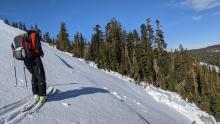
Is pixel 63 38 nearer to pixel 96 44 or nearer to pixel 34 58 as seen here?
pixel 96 44

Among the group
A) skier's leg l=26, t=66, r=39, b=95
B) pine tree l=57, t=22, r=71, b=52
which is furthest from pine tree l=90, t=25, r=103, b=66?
skier's leg l=26, t=66, r=39, b=95

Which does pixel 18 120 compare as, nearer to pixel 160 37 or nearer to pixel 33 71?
pixel 33 71

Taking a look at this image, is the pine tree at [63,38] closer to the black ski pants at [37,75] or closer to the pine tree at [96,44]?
the pine tree at [96,44]

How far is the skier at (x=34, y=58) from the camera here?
8875mm

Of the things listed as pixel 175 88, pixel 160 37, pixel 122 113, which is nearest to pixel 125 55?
pixel 160 37

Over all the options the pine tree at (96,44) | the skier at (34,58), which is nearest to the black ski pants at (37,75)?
the skier at (34,58)

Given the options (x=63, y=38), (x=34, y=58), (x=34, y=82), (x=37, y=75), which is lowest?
(x=34, y=82)

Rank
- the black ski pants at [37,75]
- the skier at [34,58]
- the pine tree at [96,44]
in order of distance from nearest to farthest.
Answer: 1. the skier at [34,58]
2. the black ski pants at [37,75]
3. the pine tree at [96,44]

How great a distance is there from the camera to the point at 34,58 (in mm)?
9109

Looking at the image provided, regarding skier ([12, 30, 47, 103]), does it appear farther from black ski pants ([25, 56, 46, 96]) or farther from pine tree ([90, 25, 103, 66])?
pine tree ([90, 25, 103, 66])

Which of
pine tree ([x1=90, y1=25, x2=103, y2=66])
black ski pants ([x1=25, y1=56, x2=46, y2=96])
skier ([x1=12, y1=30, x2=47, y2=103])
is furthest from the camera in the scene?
pine tree ([x1=90, y1=25, x2=103, y2=66])

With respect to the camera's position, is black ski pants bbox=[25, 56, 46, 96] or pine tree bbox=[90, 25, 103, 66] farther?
pine tree bbox=[90, 25, 103, 66]

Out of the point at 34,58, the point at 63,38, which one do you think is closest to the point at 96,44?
the point at 63,38

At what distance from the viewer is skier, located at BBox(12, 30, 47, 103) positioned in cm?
888
